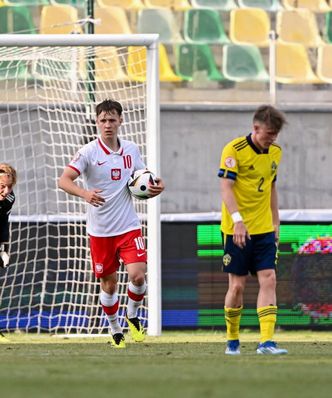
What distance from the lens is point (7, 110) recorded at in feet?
48.2

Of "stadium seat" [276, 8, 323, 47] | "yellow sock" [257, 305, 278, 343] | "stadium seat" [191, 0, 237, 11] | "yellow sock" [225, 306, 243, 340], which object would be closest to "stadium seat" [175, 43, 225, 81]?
"stadium seat" [191, 0, 237, 11]

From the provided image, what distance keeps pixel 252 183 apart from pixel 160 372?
8.08 ft

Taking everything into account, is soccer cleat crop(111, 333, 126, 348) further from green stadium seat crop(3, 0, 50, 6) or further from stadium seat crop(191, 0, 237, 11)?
stadium seat crop(191, 0, 237, 11)

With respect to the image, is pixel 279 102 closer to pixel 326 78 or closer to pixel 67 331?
pixel 326 78

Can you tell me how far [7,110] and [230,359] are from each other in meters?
8.03

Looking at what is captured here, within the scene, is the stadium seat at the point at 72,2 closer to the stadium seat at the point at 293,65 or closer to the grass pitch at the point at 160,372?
the stadium seat at the point at 293,65

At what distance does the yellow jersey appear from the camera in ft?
26.5

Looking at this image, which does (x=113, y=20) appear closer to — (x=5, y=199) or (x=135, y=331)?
(x=5, y=199)

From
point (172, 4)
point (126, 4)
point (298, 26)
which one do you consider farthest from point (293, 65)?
point (126, 4)

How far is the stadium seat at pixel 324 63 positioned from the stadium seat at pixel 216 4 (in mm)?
1509

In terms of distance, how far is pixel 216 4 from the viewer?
18.6 metres

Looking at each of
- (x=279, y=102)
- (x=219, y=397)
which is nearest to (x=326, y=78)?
(x=279, y=102)

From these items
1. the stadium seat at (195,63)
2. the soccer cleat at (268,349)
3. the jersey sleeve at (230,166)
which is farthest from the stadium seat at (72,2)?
the soccer cleat at (268,349)

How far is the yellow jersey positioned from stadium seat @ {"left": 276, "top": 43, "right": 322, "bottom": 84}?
10013 millimetres
